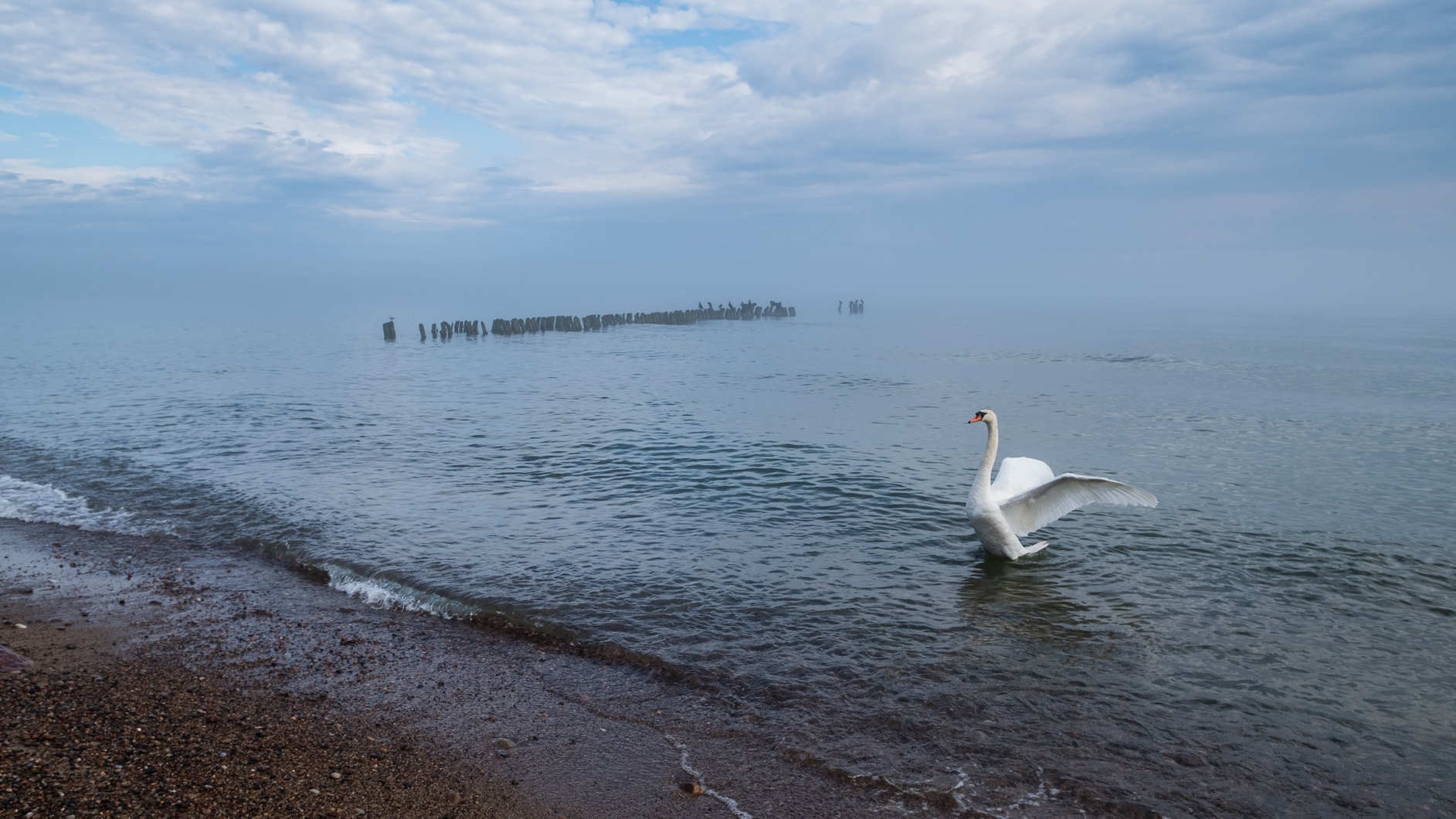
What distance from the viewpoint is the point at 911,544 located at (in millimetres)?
11430

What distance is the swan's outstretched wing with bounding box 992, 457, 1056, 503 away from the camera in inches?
424

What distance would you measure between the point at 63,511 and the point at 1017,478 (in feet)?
48.0

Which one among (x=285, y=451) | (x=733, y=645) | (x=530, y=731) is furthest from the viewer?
(x=285, y=451)

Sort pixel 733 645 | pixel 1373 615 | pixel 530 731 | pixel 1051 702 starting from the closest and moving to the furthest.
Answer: pixel 530 731 → pixel 1051 702 → pixel 733 645 → pixel 1373 615

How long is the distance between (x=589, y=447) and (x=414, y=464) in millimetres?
3799

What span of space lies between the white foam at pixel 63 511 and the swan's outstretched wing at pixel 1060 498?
1212 centimetres

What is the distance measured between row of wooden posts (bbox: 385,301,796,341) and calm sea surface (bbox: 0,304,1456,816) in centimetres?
2534

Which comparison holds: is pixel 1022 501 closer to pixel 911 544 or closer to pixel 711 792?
pixel 911 544

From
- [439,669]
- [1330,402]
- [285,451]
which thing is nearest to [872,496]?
[439,669]

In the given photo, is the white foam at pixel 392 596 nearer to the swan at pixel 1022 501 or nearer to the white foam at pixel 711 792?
the white foam at pixel 711 792

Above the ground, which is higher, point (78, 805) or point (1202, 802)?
point (78, 805)

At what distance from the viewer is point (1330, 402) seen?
85.0 ft

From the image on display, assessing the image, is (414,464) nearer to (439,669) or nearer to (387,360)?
(439,669)

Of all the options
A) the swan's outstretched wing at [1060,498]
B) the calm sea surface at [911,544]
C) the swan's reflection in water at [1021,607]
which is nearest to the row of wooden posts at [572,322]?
the calm sea surface at [911,544]
